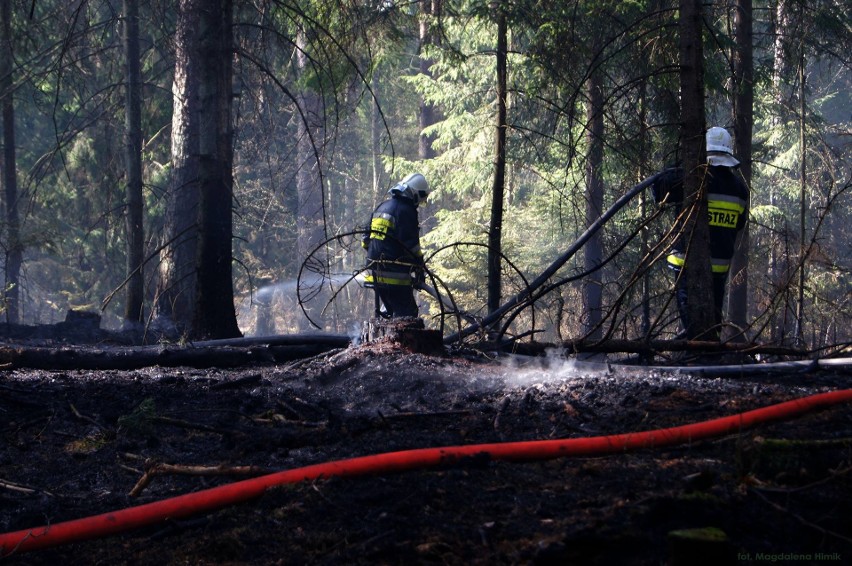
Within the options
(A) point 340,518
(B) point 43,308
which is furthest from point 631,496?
(B) point 43,308

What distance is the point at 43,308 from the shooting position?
33.5m

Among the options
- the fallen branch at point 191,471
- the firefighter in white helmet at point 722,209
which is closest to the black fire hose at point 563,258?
the firefighter in white helmet at point 722,209

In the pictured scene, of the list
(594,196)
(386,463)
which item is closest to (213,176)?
(386,463)

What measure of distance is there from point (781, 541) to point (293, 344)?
18.9 ft

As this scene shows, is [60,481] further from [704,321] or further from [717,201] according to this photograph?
[717,201]

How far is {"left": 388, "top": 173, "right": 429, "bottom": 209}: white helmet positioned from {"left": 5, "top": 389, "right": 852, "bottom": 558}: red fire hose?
6759 millimetres

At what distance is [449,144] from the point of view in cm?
2581

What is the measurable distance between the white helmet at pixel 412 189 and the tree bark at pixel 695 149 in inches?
173

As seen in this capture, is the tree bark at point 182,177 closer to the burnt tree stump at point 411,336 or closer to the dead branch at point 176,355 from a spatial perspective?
the dead branch at point 176,355

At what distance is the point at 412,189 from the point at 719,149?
12.8 ft

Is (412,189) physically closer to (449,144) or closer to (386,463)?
(386,463)

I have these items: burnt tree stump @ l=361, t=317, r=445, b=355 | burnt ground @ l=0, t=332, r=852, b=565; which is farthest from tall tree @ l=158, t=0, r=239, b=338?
burnt tree stump @ l=361, t=317, r=445, b=355

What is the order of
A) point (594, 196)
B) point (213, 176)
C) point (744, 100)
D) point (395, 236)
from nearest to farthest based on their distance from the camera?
point (213, 176), point (395, 236), point (744, 100), point (594, 196)

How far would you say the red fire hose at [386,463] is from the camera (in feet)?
10.4
